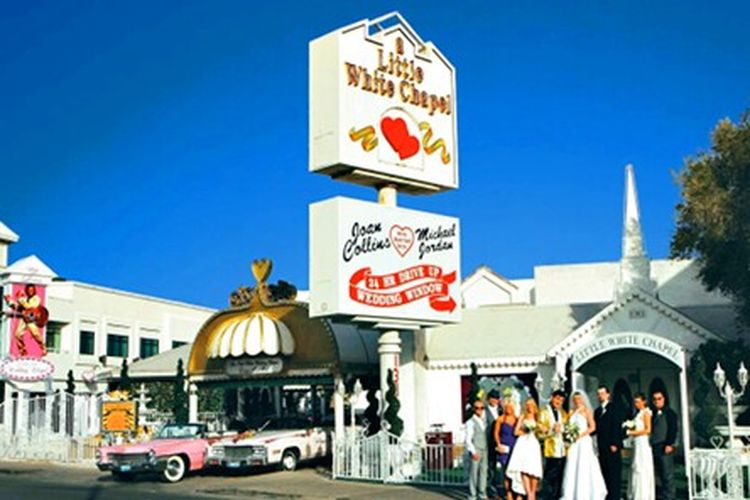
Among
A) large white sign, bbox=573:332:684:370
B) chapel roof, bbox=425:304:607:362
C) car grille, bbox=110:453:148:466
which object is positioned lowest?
car grille, bbox=110:453:148:466

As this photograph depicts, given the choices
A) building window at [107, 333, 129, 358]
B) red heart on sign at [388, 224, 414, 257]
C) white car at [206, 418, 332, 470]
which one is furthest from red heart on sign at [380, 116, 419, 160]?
building window at [107, 333, 129, 358]

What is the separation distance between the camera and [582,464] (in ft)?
52.3

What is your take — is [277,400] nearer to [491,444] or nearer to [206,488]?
[206,488]

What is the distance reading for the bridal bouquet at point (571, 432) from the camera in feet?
52.4

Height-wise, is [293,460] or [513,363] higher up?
[513,363]

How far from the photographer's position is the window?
54000mm

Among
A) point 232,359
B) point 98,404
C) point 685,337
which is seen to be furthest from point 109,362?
point 685,337

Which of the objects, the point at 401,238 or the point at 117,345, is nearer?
the point at 401,238

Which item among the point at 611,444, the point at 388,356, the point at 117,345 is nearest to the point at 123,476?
the point at 388,356

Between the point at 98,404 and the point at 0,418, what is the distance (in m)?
5.01

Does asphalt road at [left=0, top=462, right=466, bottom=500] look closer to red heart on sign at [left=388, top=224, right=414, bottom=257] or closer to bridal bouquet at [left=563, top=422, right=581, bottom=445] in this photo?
bridal bouquet at [left=563, top=422, right=581, bottom=445]

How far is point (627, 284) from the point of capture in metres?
31.1

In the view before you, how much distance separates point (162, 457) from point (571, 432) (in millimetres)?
11372

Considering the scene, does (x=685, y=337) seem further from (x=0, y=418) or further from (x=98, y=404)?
(x=0, y=418)
